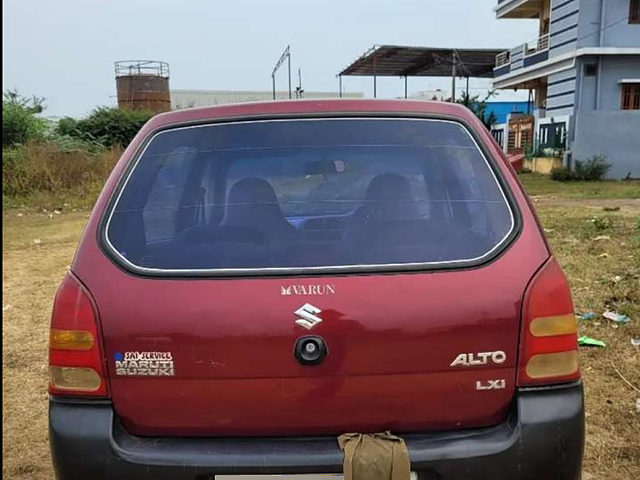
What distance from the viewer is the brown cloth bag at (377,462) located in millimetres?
1539

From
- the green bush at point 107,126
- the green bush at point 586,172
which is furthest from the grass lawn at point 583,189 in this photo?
the green bush at point 107,126

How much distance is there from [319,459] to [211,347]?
1.36 ft

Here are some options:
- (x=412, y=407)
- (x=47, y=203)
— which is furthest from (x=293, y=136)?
(x=47, y=203)

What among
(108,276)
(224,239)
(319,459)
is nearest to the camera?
(319,459)

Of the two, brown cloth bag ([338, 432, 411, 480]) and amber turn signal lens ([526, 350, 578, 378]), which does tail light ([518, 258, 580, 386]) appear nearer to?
amber turn signal lens ([526, 350, 578, 378])

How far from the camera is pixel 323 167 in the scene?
206 cm

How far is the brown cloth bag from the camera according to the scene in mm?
1539

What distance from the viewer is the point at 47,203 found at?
1353cm

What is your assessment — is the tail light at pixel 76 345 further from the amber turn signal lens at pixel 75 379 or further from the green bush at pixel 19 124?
the green bush at pixel 19 124

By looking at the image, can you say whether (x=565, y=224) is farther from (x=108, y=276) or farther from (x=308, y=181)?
(x=108, y=276)

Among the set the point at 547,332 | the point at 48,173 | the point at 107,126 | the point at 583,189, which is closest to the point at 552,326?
the point at 547,332

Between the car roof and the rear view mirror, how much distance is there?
6.7 inches

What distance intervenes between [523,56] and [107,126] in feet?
59.8

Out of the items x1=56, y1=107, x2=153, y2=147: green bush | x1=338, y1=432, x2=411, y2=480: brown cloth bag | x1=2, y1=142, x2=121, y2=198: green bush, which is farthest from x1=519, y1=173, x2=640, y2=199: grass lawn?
x1=56, y1=107, x2=153, y2=147: green bush
